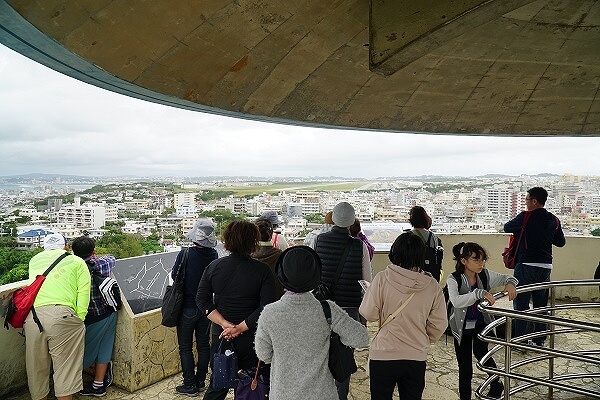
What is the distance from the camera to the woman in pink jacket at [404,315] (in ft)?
10.0

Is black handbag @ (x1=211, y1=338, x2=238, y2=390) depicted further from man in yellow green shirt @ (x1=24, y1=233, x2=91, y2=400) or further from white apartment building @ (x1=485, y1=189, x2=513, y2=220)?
white apartment building @ (x1=485, y1=189, x2=513, y2=220)

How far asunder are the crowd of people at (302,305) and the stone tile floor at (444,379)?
22 centimetres

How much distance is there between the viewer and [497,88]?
5.65 m

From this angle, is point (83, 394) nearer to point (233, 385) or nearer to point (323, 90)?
point (233, 385)

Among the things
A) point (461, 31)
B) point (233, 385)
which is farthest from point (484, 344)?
point (461, 31)

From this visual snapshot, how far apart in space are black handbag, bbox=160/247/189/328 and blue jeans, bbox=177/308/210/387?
0.11 meters

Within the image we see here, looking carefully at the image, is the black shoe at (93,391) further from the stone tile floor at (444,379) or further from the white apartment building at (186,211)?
the white apartment building at (186,211)

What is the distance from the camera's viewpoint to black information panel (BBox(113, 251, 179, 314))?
16.6 feet

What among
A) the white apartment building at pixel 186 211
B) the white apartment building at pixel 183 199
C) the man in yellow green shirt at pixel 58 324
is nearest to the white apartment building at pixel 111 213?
the white apartment building at pixel 186 211

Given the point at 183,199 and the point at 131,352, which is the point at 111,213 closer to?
the point at 183,199

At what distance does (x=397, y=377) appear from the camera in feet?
10.2

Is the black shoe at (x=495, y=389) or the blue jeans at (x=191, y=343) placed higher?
the blue jeans at (x=191, y=343)

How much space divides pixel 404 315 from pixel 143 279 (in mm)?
3346

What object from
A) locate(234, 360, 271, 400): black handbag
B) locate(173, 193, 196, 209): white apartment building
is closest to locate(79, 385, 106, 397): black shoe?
locate(234, 360, 271, 400): black handbag
